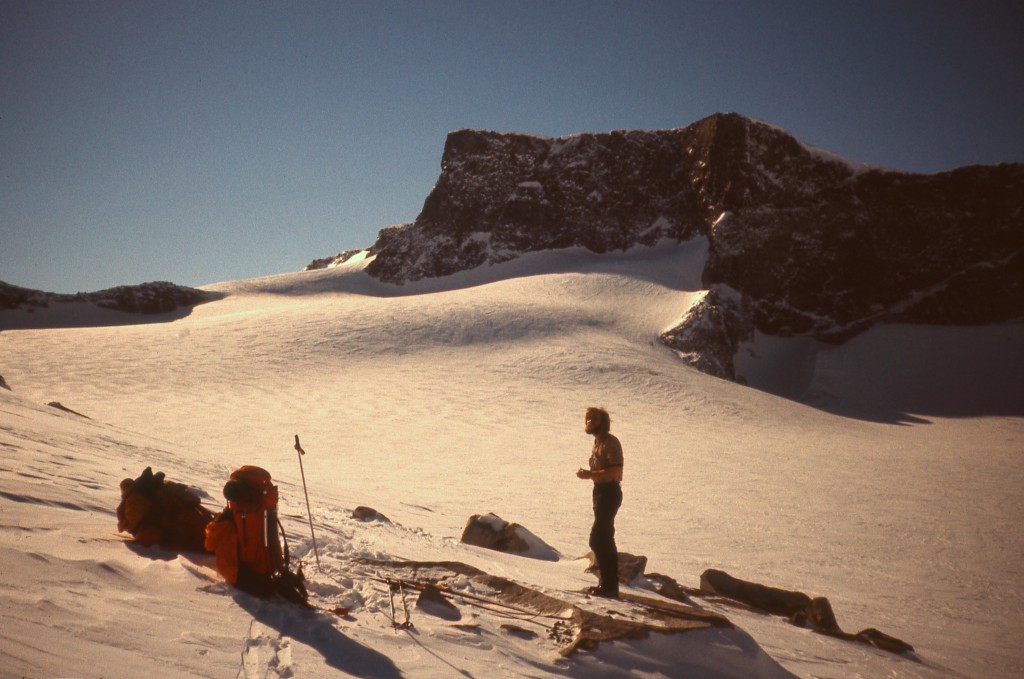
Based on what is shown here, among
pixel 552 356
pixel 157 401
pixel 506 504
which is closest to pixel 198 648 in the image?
pixel 506 504

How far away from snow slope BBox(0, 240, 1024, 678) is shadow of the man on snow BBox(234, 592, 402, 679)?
21mm

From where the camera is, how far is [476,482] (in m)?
13.9

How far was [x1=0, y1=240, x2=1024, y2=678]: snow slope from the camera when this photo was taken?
13.2 feet

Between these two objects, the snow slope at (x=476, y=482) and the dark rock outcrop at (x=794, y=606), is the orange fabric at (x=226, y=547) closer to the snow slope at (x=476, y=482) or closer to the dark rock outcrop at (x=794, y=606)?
the snow slope at (x=476, y=482)

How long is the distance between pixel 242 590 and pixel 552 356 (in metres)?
23.2

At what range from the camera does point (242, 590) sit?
4.46 metres

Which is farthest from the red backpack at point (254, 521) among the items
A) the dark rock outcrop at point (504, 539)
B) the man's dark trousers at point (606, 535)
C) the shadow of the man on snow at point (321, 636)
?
the dark rock outcrop at point (504, 539)

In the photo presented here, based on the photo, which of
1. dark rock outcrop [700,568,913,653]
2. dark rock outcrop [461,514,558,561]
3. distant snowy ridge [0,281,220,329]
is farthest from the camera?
distant snowy ridge [0,281,220,329]

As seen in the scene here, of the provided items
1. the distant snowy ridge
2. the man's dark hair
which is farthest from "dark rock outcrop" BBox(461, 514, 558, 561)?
the distant snowy ridge

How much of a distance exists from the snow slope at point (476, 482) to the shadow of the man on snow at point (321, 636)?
0.02m

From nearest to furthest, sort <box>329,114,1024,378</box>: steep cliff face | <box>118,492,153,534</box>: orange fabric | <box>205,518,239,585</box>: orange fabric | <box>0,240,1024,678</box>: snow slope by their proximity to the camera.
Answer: <box>0,240,1024,678</box>: snow slope < <box>205,518,239,585</box>: orange fabric < <box>118,492,153,534</box>: orange fabric < <box>329,114,1024,378</box>: steep cliff face

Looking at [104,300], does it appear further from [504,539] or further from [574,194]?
[504,539]

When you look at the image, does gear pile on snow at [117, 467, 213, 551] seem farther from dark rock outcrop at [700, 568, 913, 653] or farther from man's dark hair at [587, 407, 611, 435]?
dark rock outcrop at [700, 568, 913, 653]

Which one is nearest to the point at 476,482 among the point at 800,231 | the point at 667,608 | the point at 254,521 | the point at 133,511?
the point at 667,608
